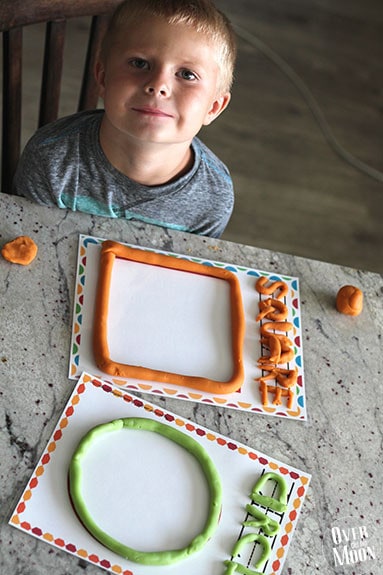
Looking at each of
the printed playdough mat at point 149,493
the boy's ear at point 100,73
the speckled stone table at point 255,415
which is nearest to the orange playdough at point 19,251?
the speckled stone table at point 255,415

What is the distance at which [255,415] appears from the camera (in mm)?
899

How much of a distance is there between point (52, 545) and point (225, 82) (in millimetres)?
672

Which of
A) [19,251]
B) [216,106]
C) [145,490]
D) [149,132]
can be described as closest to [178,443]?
[145,490]

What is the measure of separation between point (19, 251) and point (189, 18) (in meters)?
0.38

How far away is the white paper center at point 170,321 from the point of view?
91 centimetres

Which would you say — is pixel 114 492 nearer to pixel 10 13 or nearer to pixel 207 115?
pixel 207 115

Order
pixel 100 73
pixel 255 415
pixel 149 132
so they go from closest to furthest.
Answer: pixel 255 415
pixel 149 132
pixel 100 73

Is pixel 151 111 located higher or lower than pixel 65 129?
higher

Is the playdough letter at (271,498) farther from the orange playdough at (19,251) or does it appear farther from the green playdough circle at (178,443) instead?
the orange playdough at (19,251)

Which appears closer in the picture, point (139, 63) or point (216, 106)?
point (139, 63)

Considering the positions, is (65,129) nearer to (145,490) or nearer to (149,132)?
(149,132)

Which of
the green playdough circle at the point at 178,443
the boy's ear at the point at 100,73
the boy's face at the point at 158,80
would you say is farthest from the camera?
the boy's ear at the point at 100,73

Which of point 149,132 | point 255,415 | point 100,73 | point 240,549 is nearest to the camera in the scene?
point 240,549

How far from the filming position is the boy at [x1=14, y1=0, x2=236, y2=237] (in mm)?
994
